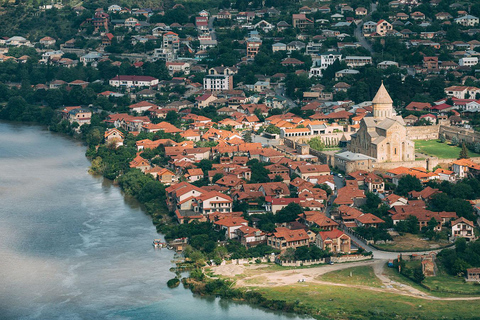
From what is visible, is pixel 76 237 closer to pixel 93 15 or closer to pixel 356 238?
pixel 356 238

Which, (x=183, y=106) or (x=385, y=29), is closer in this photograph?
(x=183, y=106)

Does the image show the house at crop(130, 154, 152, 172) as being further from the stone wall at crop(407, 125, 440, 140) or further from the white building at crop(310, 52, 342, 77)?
the white building at crop(310, 52, 342, 77)

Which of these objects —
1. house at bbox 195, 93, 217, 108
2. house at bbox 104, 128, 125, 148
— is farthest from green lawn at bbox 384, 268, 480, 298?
house at bbox 195, 93, 217, 108

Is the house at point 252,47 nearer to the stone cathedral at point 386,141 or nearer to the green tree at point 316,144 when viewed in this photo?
the green tree at point 316,144

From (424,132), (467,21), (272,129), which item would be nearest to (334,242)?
(272,129)

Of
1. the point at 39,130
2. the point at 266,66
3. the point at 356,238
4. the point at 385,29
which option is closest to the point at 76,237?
the point at 356,238

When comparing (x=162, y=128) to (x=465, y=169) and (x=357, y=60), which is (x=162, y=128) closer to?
(x=465, y=169)
